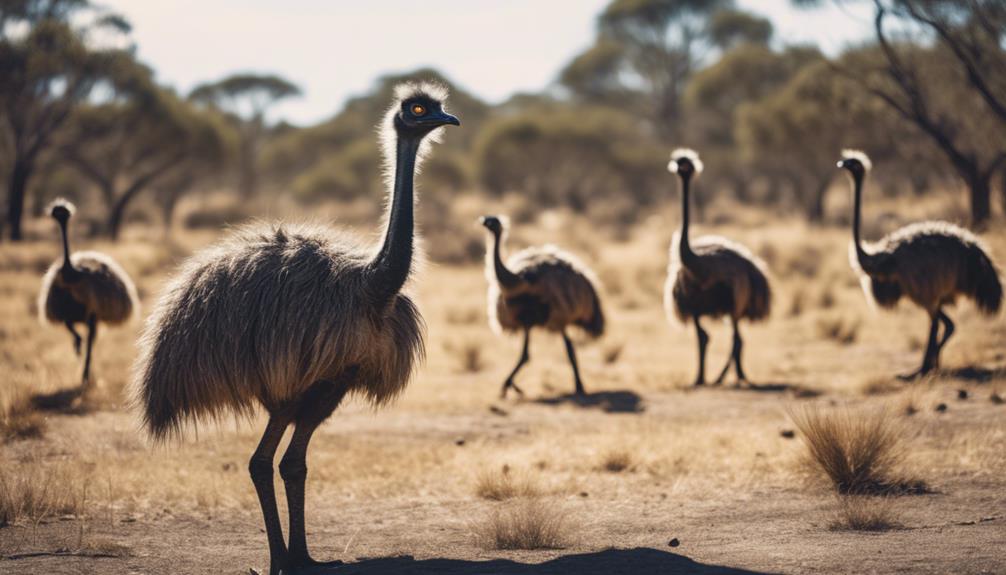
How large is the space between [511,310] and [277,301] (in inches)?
245

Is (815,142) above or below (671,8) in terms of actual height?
below

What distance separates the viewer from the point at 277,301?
5434 millimetres

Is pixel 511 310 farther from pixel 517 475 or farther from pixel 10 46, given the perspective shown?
pixel 10 46

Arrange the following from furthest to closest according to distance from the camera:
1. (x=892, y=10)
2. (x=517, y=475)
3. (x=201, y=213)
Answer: (x=201, y=213)
(x=892, y=10)
(x=517, y=475)

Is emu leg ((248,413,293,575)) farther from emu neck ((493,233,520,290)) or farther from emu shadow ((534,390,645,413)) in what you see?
emu neck ((493,233,520,290))

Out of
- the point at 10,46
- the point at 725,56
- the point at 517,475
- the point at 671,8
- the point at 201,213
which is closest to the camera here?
the point at 517,475

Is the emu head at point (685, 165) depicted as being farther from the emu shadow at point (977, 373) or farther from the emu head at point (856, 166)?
the emu shadow at point (977, 373)

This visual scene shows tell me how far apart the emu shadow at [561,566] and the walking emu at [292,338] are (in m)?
0.39

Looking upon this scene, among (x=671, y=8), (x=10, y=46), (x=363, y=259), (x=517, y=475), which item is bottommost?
(x=517, y=475)

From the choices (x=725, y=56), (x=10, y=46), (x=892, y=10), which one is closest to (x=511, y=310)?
(x=892, y=10)

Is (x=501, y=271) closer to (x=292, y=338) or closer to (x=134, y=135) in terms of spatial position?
(x=292, y=338)

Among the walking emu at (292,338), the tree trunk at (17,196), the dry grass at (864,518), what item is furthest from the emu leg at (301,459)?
the tree trunk at (17,196)

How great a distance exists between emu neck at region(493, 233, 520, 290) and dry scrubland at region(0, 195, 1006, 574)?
1.22 m

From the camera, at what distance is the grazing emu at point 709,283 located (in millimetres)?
11508
